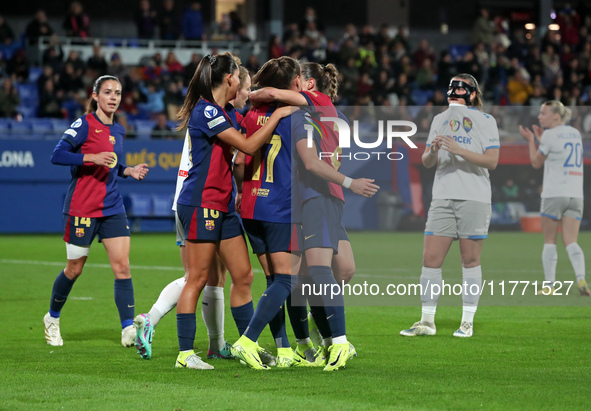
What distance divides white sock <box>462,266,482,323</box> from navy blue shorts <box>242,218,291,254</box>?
232 cm

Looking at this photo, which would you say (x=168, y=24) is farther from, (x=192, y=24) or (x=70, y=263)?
(x=70, y=263)

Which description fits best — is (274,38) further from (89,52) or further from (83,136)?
(83,136)

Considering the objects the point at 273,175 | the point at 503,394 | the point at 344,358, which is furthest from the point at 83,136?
the point at 503,394

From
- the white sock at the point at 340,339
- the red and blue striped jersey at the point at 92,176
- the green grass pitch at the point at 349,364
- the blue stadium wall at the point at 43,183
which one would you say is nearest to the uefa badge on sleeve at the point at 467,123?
the green grass pitch at the point at 349,364

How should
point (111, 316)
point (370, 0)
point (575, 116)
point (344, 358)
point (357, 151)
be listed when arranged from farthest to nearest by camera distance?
point (370, 0) → point (575, 116) → point (111, 316) → point (357, 151) → point (344, 358)

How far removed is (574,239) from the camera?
10.3 metres

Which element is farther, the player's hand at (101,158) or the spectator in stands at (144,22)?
the spectator in stands at (144,22)

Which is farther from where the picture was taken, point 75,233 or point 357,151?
point 357,151

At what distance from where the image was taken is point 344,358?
5535 millimetres

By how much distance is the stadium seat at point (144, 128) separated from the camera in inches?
789

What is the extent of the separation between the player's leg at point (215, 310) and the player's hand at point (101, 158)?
1199 mm

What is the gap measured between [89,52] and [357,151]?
1786 centimetres

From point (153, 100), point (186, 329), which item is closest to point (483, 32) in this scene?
point (153, 100)

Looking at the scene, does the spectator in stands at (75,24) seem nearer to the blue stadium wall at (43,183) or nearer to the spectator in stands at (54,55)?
the spectator in stands at (54,55)
